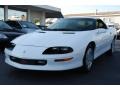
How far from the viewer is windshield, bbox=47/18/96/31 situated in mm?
6466

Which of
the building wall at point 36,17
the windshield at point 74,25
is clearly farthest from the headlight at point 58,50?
the building wall at point 36,17

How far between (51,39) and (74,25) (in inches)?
53.6

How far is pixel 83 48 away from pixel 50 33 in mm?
957

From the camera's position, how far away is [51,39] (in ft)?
17.9

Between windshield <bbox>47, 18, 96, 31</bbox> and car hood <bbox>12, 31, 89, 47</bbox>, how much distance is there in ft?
1.92

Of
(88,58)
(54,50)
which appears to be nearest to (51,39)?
(54,50)

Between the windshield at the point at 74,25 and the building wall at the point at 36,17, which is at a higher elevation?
the building wall at the point at 36,17

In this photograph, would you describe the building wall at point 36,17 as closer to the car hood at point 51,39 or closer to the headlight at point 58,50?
the car hood at point 51,39

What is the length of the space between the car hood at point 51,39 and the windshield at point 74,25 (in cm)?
58

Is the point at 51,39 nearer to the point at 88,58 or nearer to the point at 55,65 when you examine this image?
the point at 55,65

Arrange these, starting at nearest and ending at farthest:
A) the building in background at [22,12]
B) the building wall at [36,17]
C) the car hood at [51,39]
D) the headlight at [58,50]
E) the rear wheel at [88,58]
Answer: the headlight at [58,50] → the car hood at [51,39] → the rear wheel at [88,58] → the building in background at [22,12] → the building wall at [36,17]

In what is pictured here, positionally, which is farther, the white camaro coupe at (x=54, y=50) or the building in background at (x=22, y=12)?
the building in background at (x=22, y=12)

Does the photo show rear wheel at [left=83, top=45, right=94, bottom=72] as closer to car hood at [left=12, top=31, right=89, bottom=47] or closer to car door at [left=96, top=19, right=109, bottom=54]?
car hood at [left=12, top=31, right=89, bottom=47]

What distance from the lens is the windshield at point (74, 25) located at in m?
6.47
